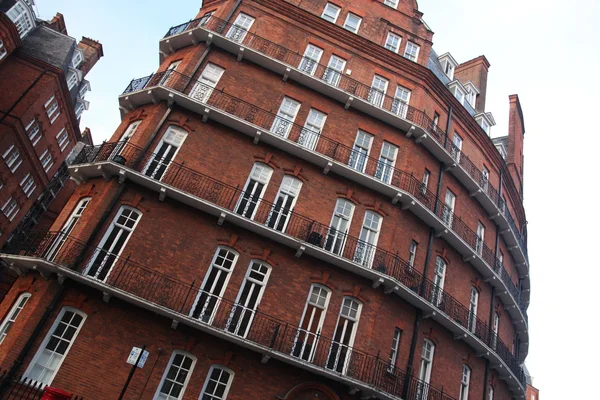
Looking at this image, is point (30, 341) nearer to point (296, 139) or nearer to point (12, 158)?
point (296, 139)

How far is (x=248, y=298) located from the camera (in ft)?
49.8

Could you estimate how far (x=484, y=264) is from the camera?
20.6m

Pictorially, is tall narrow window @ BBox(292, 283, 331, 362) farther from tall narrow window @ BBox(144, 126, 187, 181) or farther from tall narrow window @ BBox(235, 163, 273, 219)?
tall narrow window @ BBox(144, 126, 187, 181)

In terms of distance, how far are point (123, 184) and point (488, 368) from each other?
Result: 57.9 ft

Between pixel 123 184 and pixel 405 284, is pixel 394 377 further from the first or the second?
pixel 123 184

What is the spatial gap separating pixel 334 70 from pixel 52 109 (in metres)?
26.1

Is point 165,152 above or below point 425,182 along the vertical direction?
below

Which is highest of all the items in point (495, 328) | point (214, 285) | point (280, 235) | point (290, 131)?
point (290, 131)

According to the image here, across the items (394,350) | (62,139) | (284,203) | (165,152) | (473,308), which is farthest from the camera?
(62,139)

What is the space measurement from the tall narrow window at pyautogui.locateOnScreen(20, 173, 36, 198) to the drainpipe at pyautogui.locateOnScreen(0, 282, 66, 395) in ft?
80.9

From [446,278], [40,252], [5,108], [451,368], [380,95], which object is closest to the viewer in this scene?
[40,252]

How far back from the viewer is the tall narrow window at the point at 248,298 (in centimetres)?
1453

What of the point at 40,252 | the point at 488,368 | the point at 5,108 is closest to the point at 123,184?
the point at 40,252

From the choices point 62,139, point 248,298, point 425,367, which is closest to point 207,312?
point 248,298
